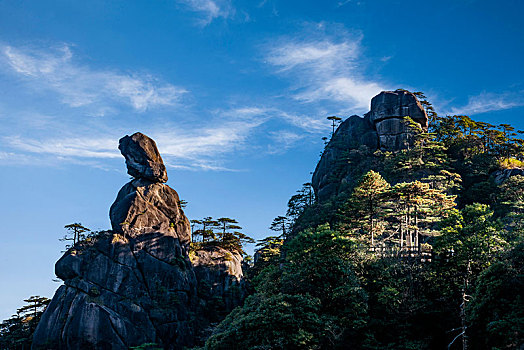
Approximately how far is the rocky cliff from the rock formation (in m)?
18.7

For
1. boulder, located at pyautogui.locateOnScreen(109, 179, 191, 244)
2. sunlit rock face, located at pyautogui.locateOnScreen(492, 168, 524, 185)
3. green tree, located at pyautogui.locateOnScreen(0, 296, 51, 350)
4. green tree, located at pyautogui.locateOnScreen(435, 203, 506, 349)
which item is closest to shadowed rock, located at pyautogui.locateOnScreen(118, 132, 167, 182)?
boulder, located at pyautogui.locateOnScreen(109, 179, 191, 244)

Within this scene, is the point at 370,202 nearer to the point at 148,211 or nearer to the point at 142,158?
the point at 148,211

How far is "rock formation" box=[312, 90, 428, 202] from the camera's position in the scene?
6022 centimetres

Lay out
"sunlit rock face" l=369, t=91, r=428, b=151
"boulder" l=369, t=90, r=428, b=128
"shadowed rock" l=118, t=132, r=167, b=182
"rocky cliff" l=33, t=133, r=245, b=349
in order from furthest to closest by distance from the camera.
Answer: "boulder" l=369, t=90, r=428, b=128 < "sunlit rock face" l=369, t=91, r=428, b=151 < "shadowed rock" l=118, t=132, r=167, b=182 < "rocky cliff" l=33, t=133, r=245, b=349

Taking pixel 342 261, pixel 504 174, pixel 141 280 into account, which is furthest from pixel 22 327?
pixel 504 174

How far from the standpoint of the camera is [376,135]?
2480 inches

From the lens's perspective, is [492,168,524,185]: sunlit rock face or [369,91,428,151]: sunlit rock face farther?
[369,91,428,151]: sunlit rock face

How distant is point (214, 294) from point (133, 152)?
21.0 m

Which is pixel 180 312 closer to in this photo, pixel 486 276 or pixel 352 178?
pixel 352 178

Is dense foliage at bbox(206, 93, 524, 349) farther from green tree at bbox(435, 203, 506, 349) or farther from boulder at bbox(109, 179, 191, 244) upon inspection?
boulder at bbox(109, 179, 191, 244)

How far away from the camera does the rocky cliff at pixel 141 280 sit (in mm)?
41625

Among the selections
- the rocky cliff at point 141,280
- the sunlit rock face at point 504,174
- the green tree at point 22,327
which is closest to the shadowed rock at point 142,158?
the rocky cliff at point 141,280

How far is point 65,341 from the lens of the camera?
40.8m

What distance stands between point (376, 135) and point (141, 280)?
39.2 metres
